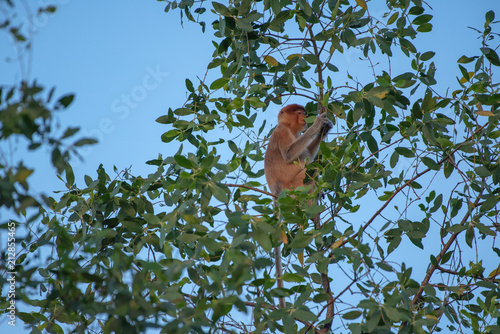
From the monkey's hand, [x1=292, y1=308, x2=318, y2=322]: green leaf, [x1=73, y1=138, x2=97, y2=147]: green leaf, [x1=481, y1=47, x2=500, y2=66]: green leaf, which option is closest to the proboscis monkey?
the monkey's hand

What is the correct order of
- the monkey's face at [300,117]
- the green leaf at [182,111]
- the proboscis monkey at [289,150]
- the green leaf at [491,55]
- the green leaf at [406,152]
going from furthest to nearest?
1. the monkey's face at [300,117]
2. the proboscis monkey at [289,150]
3. the green leaf at [491,55]
4. the green leaf at [182,111]
5. the green leaf at [406,152]

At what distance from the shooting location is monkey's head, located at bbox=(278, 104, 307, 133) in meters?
6.20

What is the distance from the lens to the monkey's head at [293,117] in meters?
6.20

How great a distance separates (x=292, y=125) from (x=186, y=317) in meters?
4.19

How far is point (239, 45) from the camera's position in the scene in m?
3.64

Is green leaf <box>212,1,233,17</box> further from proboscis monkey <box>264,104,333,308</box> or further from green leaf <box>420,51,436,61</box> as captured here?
proboscis monkey <box>264,104,333,308</box>

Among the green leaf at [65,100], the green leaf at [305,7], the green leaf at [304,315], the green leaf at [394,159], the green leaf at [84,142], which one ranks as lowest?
the green leaf at [304,315]

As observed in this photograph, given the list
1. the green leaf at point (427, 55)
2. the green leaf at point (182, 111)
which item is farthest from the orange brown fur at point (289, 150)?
the green leaf at point (182, 111)

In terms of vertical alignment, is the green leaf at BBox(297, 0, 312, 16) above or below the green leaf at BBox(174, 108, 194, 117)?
above

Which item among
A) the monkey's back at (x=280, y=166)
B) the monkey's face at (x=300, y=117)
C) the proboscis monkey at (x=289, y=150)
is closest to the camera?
the proboscis monkey at (x=289, y=150)

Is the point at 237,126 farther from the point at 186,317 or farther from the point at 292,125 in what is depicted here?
the point at 292,125

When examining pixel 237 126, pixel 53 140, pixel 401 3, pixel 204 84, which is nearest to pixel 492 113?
pixel 401 3

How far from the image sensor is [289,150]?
19.5 feet

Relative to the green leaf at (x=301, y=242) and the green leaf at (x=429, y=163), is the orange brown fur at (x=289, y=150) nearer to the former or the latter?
the green leaf at (x=429, y=163)
